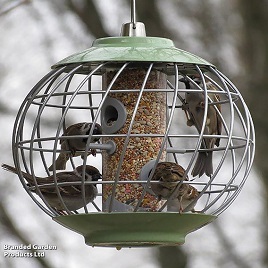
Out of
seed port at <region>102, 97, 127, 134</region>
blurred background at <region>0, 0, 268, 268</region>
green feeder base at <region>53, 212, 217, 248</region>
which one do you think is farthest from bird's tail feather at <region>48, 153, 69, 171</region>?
blurred background at <region>0, 0, 268, 268</region>

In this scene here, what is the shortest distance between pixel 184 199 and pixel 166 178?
23cm

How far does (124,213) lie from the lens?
504cm

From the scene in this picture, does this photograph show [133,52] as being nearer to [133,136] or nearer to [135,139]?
[133,136]

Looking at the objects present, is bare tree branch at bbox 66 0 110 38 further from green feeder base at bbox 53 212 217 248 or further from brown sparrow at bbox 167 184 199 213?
green feeder base at bbox 53 212 217 248

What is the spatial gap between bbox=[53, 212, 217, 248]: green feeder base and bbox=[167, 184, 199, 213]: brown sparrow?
0.09 m

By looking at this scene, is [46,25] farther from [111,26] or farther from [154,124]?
[154,124]

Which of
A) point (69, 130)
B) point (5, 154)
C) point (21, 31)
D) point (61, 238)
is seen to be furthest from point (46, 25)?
point (69, 130)

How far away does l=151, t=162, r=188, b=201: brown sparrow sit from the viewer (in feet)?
16.8

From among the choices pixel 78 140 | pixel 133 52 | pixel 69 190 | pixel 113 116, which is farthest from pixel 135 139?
pixel 133 52

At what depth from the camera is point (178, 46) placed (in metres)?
9.88

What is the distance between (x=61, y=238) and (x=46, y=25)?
2.27m

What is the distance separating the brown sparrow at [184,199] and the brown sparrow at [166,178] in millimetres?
40

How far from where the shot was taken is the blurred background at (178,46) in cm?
995

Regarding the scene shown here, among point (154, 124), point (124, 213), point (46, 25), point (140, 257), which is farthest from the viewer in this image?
point (140, 257)
